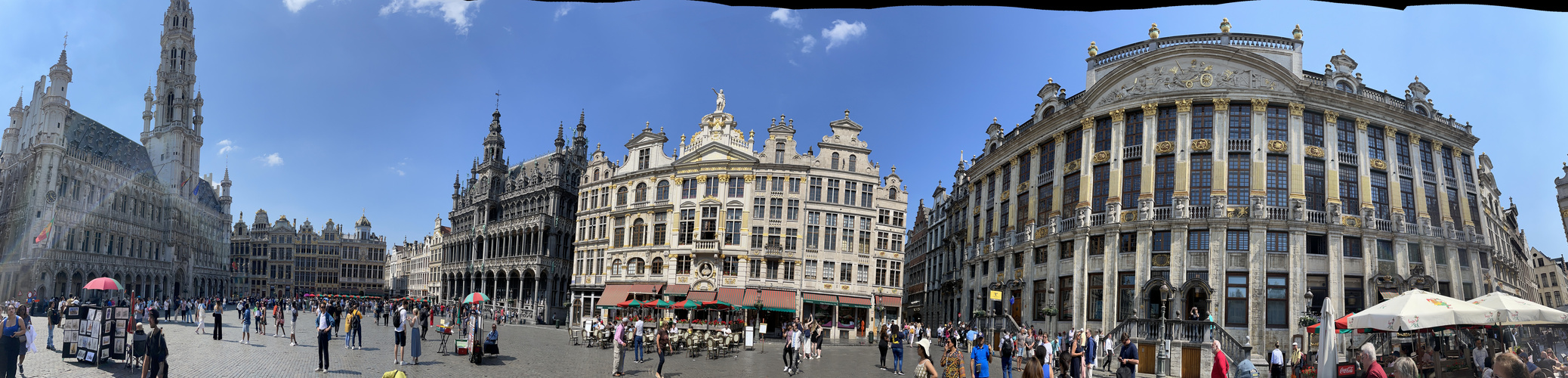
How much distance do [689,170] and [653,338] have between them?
27.5 metres

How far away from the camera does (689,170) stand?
58062 mm

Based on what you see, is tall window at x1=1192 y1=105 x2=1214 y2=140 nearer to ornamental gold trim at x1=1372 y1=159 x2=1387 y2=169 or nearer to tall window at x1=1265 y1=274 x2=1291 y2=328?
tall window at x1=1265 y1=274 x2=1291 y2=328

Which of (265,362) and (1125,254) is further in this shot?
(1125,254)

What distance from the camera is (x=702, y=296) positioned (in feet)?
181

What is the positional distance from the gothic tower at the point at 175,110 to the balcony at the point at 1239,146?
103109 mm

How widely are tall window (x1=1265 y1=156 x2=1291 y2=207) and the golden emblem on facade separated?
617cm

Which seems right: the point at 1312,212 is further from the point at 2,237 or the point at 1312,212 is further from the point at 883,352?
the point at 2,237

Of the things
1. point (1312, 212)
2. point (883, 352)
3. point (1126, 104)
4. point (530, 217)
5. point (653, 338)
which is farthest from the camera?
point (530, 217)

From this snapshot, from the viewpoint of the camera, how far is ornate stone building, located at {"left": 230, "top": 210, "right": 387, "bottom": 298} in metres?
135

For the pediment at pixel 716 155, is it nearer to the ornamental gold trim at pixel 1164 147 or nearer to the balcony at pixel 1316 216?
the ornamental gold trim at pixel 1164 147

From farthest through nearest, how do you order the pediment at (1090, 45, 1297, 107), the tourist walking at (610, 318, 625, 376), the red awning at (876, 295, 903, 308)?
the red awning at (876, 295, 903, 308), the pediment at (1090, 45, 1297, 107), the tourist walking at (610, 318, 625, 376)

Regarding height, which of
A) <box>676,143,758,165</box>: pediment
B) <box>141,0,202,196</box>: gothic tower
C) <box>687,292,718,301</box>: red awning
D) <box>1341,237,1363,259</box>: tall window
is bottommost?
<box>687,292,718,301</box>: red awning

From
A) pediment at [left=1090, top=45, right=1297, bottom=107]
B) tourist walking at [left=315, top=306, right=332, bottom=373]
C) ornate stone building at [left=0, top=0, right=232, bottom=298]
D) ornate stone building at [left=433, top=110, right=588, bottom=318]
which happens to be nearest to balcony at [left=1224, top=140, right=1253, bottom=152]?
pediment at [left=1090, top=45, right=1297, bottom=107]

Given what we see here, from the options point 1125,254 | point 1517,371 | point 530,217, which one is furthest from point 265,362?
point 530,217
